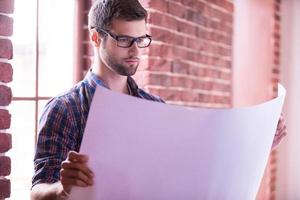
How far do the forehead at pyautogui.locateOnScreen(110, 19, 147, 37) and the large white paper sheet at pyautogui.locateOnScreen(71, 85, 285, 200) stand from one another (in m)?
0.30

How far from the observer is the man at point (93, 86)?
806mm

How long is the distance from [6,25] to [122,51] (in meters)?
0.57

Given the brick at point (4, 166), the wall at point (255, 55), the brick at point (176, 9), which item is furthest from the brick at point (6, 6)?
the wall at point (255, 55)

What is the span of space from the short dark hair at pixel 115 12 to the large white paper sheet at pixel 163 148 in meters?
0.34

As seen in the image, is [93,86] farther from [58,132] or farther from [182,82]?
[182,82]

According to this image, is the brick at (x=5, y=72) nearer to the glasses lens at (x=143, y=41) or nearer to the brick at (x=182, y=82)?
the glasses lens at (x=143, y=41)

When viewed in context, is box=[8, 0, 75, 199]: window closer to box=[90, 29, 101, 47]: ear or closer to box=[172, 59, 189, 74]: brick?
box=[172, 59, 189, 74]: brick

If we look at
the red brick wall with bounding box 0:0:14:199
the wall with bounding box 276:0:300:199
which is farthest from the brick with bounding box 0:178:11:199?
the wall with bounding box 276:0:300:199

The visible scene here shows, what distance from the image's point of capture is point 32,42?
5.85 ft

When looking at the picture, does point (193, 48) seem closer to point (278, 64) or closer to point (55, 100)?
point (278, 64)

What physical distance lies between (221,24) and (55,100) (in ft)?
6.53

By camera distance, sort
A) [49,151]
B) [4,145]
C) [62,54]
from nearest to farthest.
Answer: [49,151], [4,145], [62,54]

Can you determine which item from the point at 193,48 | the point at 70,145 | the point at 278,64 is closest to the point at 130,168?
the point at 70,145

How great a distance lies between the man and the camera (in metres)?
0.81
